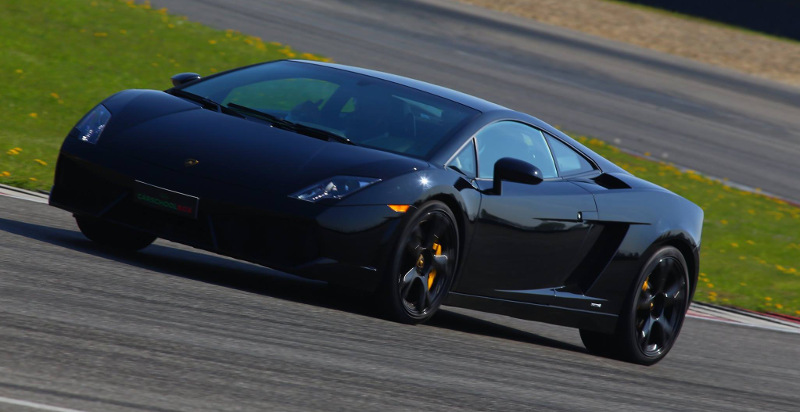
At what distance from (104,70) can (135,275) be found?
31.6ft

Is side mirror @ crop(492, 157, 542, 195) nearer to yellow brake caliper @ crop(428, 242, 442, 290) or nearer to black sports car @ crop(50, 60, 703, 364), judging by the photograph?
black sports car @ crop(50, 60, 703, 364)

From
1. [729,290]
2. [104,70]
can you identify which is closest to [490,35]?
[104,70]

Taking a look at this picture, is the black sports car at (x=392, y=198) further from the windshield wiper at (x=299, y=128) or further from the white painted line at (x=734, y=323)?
the white painted line at (x=734, y=323)

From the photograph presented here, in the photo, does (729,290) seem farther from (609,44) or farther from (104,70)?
(609,44)

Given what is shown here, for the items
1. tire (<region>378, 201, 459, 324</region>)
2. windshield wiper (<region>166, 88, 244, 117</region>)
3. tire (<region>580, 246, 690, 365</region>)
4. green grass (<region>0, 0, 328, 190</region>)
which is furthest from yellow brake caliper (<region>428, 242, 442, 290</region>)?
green grass (<region>0, 0, 328, 190</region>)

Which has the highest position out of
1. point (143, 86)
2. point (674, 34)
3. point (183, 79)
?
point (183, 79)

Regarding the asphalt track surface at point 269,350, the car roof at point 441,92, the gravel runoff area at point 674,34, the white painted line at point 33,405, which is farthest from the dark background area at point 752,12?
the white painted line at point 33,405

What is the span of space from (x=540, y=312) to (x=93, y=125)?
260cm

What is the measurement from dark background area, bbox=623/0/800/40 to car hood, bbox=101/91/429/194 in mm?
31116

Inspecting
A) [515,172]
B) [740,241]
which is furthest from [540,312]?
[740,241]

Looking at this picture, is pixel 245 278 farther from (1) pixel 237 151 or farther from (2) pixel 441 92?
(2) pixel 441 92

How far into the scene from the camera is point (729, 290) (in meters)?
11.2

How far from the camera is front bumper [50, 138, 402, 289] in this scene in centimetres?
593

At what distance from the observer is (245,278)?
7.10 metres
